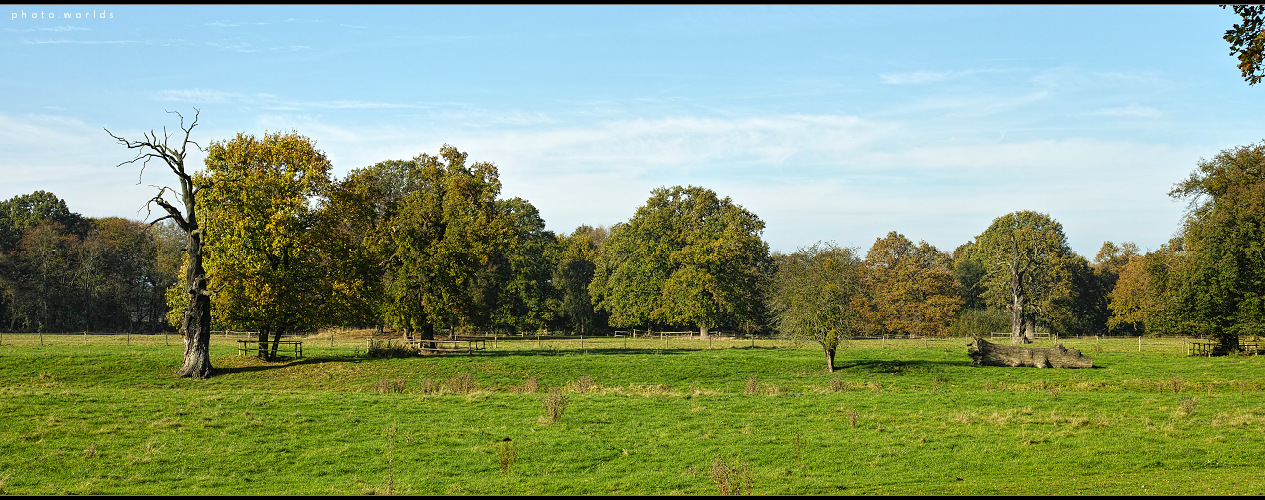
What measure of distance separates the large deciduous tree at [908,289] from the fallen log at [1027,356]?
1615 inches

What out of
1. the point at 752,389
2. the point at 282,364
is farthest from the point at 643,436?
the point at 282,364

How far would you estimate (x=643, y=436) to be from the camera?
60.1ft

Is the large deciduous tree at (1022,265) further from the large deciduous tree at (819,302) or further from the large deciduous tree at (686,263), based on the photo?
the large deciduous tree at (819,302)

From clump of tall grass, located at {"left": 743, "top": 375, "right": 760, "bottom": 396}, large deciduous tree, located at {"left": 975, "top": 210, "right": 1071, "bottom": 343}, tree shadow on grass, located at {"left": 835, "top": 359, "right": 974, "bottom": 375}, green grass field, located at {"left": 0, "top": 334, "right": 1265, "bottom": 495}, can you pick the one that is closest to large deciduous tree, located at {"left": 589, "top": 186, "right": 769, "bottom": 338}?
large deciduous tree, located at {"left": 975, "top": 210, "right": 1071, "bottom": 343}

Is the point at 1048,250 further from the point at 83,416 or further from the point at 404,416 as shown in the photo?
the point at 83,416

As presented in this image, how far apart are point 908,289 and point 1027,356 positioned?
146 feet

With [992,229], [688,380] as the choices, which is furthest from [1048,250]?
[688,380]

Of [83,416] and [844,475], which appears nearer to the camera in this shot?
[844,475]

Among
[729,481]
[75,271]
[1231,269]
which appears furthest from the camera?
[75,271]

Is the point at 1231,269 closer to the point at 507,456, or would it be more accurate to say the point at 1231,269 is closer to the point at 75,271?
the point at 507,456

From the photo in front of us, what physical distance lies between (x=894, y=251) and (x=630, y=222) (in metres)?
31.0

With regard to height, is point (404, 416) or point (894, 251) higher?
point (894, 251)

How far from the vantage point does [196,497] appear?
12789mm

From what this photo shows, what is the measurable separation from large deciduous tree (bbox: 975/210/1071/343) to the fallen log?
24.9 meters
